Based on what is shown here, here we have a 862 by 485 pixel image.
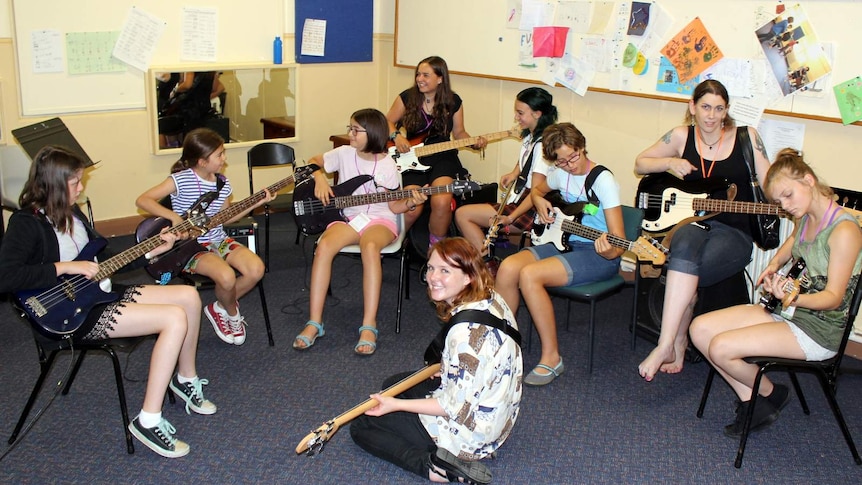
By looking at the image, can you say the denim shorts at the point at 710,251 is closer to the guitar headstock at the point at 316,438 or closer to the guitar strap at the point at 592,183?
the guitar strap at the point at 592,183

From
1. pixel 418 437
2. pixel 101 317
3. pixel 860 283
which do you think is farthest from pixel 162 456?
pixel 860 283

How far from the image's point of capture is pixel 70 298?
2967 mm

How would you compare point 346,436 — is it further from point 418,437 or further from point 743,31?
point 743,31

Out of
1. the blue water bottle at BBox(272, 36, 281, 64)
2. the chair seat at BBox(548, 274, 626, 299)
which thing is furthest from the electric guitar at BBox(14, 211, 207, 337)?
the blue water bottle at BBox(272, 36, 281, 64)

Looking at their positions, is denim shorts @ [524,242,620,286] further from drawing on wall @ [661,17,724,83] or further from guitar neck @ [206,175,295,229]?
guitar neck @ [206,175,295,229]

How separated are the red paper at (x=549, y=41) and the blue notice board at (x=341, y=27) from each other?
1.66m

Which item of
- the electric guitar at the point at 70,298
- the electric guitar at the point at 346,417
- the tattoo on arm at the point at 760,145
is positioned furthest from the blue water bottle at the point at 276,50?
the electric guitar at the point at 346,417

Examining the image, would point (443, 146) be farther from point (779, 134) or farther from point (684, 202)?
point (779, 134)

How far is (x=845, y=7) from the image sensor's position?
3.70 metres

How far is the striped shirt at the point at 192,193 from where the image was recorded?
3801 mm

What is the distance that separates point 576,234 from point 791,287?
1.07 meters

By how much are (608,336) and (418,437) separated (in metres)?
1.61

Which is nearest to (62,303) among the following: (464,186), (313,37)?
(464,186)

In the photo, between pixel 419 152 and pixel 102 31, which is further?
pixel 102 31
